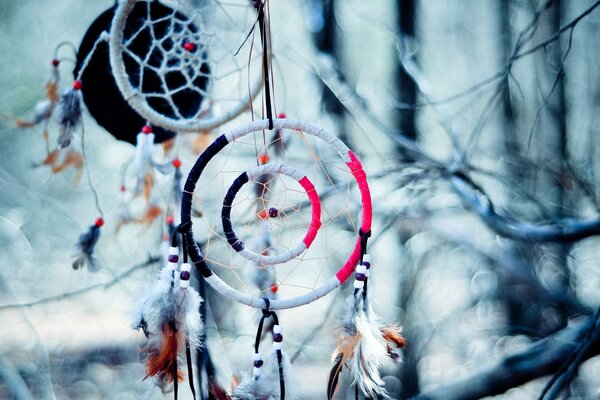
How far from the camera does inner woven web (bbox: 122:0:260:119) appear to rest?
1.06 metres

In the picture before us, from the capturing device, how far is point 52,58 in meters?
1.09

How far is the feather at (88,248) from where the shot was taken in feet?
3.62

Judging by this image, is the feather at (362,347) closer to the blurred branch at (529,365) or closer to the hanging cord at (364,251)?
the hanging cord at (364,251)

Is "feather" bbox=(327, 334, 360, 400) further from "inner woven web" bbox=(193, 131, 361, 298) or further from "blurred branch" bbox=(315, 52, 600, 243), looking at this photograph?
"blurred branch" bbox=(315, 52, 600, 243)

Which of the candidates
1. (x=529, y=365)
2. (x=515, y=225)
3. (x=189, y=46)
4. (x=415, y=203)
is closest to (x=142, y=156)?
(x=189, y=46)

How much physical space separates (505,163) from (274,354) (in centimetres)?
63

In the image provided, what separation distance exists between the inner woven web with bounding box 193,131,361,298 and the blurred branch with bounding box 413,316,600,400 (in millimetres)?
369

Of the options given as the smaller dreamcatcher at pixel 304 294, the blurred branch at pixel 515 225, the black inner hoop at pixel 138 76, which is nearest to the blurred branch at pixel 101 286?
the black inner hoop at pixel 138 76

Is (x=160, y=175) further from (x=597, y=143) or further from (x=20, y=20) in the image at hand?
(x=597, y=143)

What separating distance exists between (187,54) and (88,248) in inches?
17.1

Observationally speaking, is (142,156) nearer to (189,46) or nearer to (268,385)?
(189,46)

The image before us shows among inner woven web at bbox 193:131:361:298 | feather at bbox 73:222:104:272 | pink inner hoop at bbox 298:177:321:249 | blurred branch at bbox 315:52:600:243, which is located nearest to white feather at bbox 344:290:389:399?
pink inner hoop at bbox 298:177:321:249

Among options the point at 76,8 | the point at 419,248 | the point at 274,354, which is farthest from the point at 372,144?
the point at 76,8

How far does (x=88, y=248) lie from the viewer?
1.11 metres
